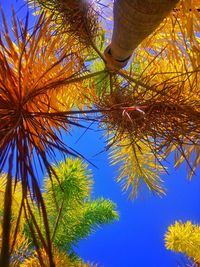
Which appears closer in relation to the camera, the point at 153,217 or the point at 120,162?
the point at 120,162

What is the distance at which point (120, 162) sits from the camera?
984 mm

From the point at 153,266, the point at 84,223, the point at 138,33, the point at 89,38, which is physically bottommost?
the point at 138,33

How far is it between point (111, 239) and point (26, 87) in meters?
3.34

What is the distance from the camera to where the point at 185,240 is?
43.6 inches

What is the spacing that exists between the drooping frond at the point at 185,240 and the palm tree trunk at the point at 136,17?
72 cm

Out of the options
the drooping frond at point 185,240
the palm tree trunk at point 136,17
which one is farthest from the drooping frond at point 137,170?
the palm tree trunk at point 136,17

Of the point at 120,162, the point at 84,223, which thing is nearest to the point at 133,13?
the point at 120,162

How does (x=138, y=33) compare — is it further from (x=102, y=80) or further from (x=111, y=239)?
(x=111, y=239)

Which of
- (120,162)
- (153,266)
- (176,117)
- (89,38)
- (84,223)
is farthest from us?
(153,266)

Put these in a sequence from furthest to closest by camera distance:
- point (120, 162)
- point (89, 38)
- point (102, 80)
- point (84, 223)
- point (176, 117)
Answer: point (84, 223), point (120, 162), point (102, 80), point (89, 38), point (176, 117)

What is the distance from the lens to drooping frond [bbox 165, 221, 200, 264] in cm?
111

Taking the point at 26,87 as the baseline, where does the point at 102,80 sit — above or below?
above

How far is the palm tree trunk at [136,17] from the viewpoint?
380mm

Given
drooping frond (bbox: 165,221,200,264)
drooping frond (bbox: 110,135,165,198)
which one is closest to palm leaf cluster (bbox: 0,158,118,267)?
drooping frond (bbox: 110,135,165,198)
